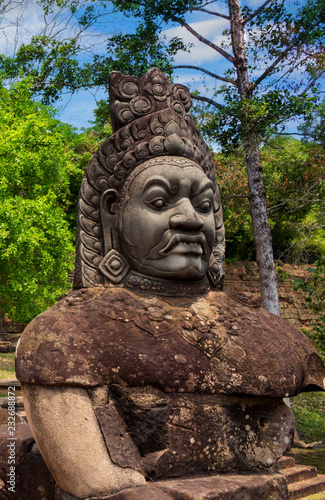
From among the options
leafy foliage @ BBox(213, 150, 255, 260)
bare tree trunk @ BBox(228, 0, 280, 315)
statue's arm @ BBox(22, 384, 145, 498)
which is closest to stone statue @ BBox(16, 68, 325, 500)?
statue's arm @ BBox(22, 384, 145, 498)

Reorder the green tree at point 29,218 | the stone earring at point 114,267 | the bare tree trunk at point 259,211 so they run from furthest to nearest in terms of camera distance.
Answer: the green tree at point 29,218, the bare tree trunk at point 259,211, the stone earring at point 114,267

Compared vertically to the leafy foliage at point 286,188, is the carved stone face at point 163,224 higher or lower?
lower

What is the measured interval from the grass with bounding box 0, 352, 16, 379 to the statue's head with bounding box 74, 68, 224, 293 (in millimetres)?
7543

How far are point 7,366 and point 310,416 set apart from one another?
6.17 m

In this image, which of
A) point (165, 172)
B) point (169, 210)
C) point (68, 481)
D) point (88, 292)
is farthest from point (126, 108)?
point (68, 481)

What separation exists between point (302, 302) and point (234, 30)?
905 centimetres

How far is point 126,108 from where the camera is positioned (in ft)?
9.18

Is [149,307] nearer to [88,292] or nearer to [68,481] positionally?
[88,292]

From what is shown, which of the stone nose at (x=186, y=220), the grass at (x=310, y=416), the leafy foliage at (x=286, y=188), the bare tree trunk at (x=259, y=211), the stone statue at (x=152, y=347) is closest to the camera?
the stone statue at (x=152, y=347)

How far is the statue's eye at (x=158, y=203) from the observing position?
8.41 feet

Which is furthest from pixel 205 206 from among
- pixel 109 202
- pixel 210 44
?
pixel 210 44

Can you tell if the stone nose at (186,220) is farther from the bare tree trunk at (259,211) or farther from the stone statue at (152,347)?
the bare tree trunk at (259,211)

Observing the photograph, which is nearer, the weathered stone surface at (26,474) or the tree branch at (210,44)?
the weathered stone surface at (26,474)

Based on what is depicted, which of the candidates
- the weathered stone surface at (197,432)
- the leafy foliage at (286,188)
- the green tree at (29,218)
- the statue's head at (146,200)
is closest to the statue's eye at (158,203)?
the statue's head at (146,200)
